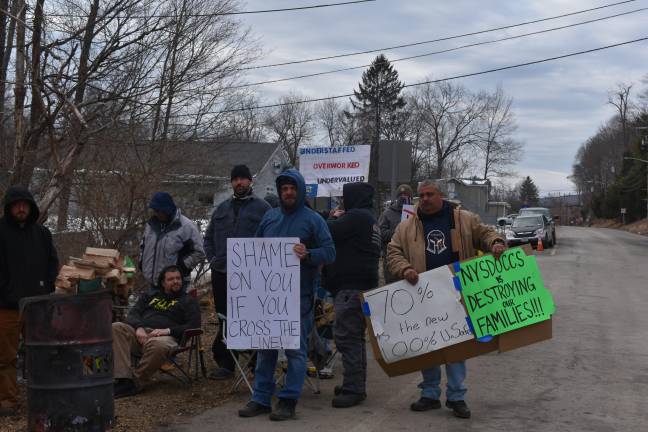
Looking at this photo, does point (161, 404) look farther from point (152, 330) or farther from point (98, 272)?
point (98, 272)

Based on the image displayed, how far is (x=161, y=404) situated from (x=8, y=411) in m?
1.24

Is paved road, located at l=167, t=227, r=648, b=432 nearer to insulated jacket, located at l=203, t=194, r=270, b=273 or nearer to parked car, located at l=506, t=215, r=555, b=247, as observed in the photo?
insulated jacket, located at l=203, t=194, r=270, b=273

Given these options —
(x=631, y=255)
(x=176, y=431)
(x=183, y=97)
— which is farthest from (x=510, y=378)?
(x=631, y=255)

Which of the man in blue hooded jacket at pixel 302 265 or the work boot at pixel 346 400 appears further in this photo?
the work boot at pixel 346 400

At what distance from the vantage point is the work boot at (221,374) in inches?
315

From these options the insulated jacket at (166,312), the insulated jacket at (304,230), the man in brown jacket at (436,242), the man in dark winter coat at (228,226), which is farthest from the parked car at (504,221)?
the insulated jacket at (304,230)

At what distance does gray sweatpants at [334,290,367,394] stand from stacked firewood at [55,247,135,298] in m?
2.65

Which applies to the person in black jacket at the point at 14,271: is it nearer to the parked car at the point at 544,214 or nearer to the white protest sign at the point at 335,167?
the white protest sign at the point at 335,167

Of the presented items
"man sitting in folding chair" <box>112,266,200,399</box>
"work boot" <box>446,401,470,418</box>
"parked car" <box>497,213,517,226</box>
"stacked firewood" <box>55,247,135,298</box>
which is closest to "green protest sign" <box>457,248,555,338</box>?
"work boot" <box>446,401,470,418</box>

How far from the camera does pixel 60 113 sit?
40.2 feet

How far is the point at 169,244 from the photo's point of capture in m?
8.12

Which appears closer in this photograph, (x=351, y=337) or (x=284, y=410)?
(x=284, y=410)

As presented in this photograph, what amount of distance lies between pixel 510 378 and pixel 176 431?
3740mm

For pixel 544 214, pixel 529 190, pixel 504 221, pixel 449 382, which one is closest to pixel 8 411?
pixel 449 382
